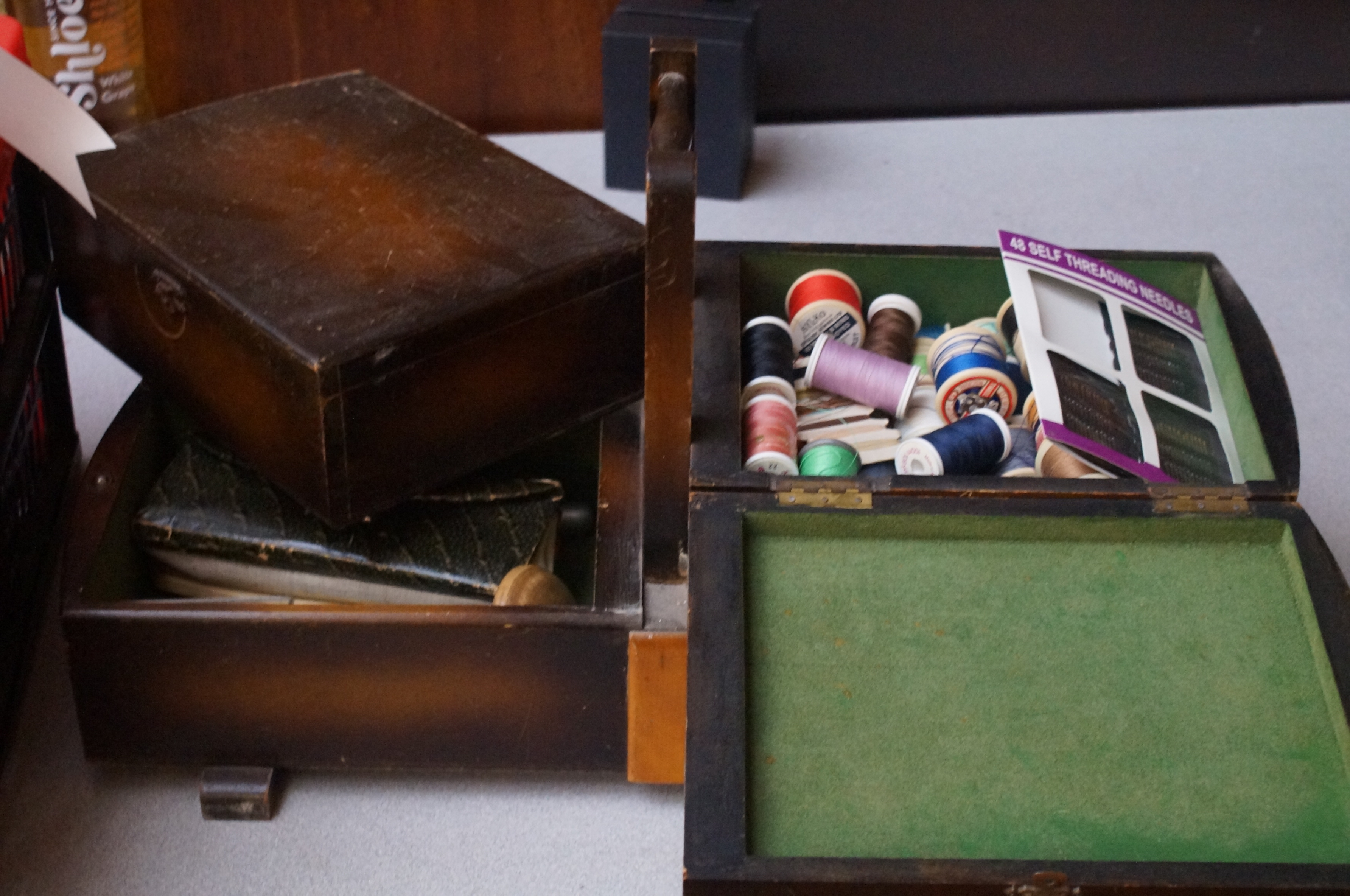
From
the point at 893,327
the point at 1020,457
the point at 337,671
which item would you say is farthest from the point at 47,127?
the point at 1020,457

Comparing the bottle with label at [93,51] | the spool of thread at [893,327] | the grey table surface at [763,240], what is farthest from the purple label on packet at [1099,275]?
the bottle with label at [93,51]

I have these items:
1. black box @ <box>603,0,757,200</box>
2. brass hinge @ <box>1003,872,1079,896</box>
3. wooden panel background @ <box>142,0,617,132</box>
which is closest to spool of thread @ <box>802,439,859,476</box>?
brass hinge @ <box>1003,872,1079,896</box>

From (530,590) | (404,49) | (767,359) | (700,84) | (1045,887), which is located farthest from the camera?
(404,49)

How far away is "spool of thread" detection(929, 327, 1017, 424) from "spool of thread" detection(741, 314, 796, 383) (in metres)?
0.15

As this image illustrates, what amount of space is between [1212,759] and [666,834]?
48cm

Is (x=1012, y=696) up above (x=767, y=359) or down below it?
below

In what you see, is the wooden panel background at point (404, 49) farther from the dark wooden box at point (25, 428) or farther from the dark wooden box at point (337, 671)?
the dark wooden box at point (337, 671)

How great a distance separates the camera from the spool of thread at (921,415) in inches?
52.0

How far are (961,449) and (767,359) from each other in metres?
0.20

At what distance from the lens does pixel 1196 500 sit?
1086 mm

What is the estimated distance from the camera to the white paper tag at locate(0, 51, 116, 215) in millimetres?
1158

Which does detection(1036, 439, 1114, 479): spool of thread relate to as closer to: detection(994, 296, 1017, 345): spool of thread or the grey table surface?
detection(994, 296, 1017, 345): spool of thread

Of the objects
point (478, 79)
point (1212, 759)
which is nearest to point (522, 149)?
point (478, 79)

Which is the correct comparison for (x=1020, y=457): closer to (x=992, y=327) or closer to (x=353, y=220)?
(x=992, y=327)
